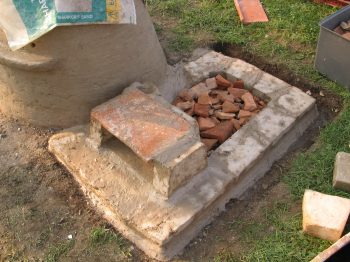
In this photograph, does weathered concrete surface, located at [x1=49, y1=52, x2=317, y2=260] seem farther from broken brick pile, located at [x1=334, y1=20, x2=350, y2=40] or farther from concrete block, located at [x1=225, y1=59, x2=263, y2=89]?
broken brick pile, located at [x1=334, y1=20, x2=350, y2=40]

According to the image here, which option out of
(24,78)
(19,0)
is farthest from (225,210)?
(19,0)

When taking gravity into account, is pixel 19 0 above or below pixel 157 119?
above

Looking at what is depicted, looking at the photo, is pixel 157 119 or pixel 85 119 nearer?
pixel 157 119

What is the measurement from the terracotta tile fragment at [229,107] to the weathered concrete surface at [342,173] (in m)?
0.87

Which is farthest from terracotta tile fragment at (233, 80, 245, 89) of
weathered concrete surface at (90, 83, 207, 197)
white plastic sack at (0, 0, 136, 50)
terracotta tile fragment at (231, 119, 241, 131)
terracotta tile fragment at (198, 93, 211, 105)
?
white plastic sack at (0, 0, 136, 50)

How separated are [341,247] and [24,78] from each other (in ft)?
7.72

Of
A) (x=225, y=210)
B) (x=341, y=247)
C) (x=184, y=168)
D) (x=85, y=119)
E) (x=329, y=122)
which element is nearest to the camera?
(x=341, y=247)

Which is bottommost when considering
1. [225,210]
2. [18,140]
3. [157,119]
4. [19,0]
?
[225,210]

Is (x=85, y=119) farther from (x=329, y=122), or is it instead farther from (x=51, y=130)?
(x=329, y=122)

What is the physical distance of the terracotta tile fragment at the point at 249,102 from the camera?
3.56 metres

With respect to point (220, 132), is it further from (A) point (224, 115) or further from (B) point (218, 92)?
(B) point (218, 92)

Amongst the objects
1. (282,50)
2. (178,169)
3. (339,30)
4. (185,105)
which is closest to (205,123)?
(185,105)

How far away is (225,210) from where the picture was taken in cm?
304

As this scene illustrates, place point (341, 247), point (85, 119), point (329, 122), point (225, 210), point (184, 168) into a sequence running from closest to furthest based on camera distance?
point (341, 247) < point (184, 168) < point (225, 210) < point (85, 119) < point (329, 122)
